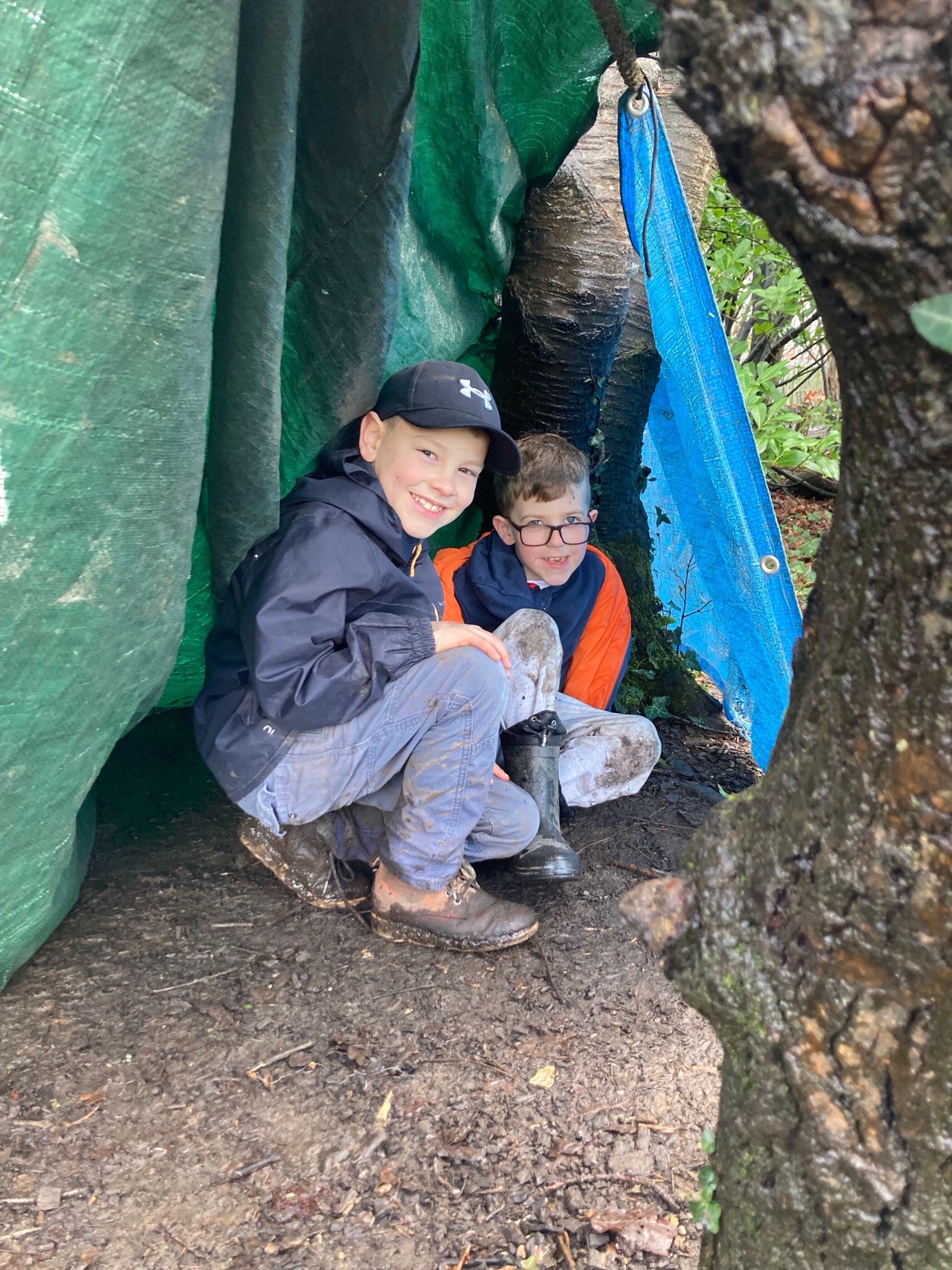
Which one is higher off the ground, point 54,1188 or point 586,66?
point 586,66

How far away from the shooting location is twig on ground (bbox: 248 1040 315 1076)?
1.75m

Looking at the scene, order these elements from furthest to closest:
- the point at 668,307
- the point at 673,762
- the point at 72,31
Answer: the point at 673,762 → the point at 668,307 → the point at 72,31

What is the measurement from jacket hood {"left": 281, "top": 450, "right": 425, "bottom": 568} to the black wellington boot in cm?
73

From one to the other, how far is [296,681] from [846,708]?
54.7 inches

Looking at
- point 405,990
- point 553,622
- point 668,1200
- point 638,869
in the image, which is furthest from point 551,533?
point 668,1200

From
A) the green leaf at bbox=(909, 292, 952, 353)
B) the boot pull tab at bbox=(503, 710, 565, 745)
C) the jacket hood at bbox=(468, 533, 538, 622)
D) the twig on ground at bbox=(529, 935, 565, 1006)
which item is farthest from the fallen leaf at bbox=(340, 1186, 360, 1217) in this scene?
the jacket hood at bbox=(468, 533, 538, 622)

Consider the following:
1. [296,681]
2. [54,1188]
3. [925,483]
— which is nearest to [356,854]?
[296,681]

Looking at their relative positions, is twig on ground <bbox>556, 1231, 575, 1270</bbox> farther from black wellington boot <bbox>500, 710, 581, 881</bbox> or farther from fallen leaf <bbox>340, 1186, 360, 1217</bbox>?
black wellington boot <bbox>500, 710, 581, 881</bbox>

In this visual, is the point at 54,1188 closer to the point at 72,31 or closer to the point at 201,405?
the point at 201,405

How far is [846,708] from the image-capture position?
78 cm

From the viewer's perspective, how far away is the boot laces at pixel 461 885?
2.22 meters

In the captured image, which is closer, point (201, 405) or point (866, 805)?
point (866, 805)

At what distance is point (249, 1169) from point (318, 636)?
1013mm

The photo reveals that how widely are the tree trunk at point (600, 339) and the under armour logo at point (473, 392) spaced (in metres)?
0.88
